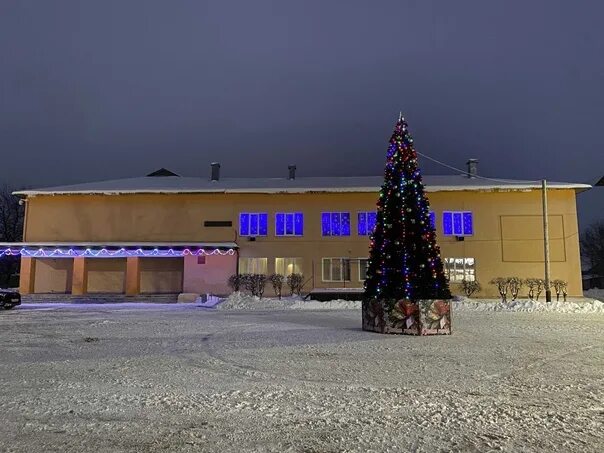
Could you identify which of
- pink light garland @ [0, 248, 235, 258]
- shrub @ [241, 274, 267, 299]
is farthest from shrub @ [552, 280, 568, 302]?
pink light garland @ [0, 248, 235, 258]

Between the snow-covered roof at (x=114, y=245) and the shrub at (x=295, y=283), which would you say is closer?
the snow-covered roof at (x=114, y=245)

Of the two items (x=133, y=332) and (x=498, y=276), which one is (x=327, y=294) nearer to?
(x=498, y=276)

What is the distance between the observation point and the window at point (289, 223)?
97.8ft

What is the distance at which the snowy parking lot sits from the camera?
436 cm

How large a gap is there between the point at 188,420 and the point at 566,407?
4045mm

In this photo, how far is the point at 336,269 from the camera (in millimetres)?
29203

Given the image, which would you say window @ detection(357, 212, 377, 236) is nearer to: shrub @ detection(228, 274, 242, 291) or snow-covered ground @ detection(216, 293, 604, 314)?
snow-covered ground @ detection(216, 293, 604, 314)

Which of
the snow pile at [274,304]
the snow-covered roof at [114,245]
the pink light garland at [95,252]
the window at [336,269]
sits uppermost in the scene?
the snow-covered roof at [114,245]

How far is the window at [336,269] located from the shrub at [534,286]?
9819 millimetres

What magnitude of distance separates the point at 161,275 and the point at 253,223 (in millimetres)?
6445

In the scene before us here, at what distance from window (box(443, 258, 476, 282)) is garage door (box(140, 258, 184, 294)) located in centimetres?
1590

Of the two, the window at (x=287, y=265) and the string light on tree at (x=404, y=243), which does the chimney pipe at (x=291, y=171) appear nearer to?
the window at (x=287, y=265)

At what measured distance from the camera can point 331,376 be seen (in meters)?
7.06

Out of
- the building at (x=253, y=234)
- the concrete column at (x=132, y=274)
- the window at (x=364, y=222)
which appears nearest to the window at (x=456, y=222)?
the building at (x=253, y=234)
